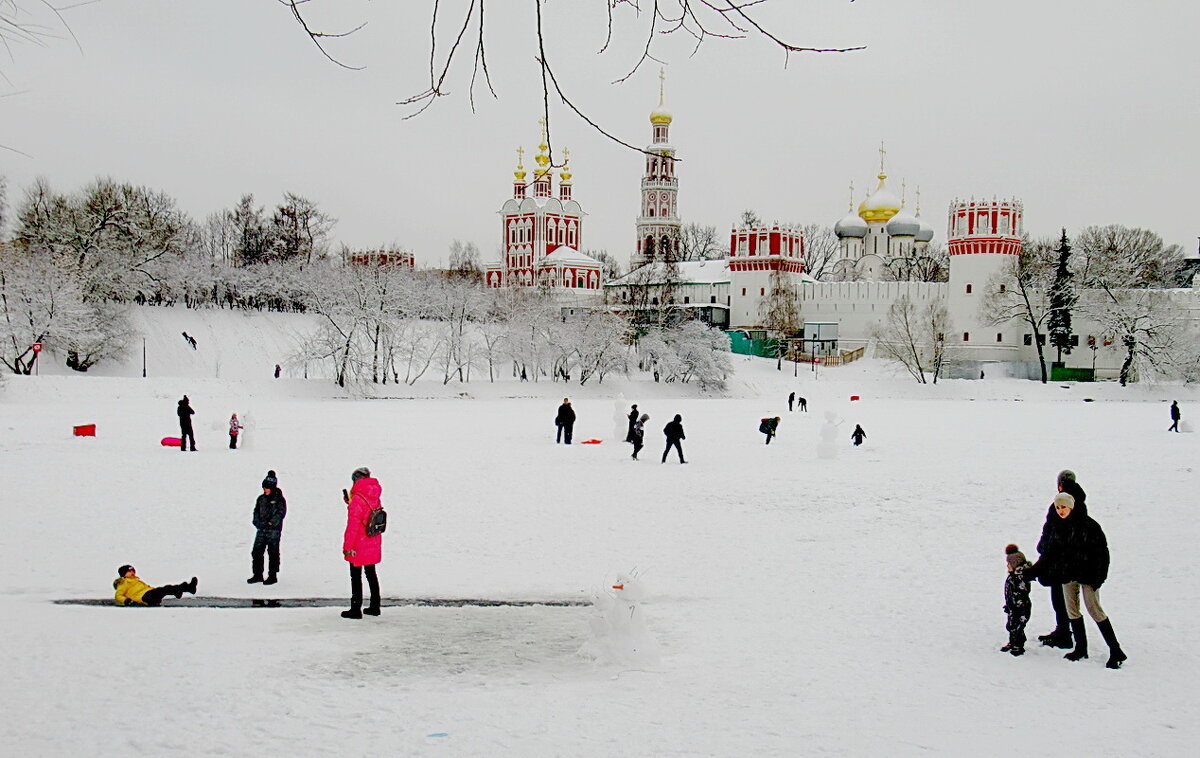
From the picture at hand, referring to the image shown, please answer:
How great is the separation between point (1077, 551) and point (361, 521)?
5.58 metres

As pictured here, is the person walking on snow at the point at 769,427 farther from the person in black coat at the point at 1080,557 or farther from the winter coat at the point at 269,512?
the person in black coat at the point at 1080,557

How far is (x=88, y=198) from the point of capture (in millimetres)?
55250

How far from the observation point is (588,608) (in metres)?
8.76

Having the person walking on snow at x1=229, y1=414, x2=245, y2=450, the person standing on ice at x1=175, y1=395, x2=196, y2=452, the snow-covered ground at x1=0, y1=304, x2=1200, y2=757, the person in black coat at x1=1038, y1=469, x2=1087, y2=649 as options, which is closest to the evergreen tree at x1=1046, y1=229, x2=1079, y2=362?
the snow-covered ground at x1=0, y1=304, x2=1200, y2=757

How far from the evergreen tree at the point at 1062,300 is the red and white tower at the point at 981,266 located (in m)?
4.00

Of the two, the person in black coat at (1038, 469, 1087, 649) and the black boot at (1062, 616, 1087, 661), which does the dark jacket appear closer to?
the person in black coat at (1038, 469, 1087, 649)

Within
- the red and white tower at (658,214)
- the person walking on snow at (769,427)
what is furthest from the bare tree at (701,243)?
the person walking on snow at (769,427)

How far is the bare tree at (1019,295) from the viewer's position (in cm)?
6281

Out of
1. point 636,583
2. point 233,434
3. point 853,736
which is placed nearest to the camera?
point 853,736

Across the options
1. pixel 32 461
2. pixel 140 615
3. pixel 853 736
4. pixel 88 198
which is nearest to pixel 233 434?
pixel 32 461

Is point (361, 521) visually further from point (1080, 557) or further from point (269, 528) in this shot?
point (1080, 557)

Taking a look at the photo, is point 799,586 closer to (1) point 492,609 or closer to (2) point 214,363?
(1) point 492,609

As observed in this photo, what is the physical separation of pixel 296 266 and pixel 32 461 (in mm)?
45220

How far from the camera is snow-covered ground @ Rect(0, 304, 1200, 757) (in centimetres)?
550
